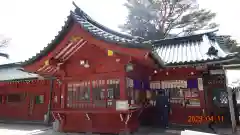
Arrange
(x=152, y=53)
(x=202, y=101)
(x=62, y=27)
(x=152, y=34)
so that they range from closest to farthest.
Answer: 1. (x=152, y=53)
2. (x=62, y=27)
3. (x=202, y=101)
4. (x=152, y=34)

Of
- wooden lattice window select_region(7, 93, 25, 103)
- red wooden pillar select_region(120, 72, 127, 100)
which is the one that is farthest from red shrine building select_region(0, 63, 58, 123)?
red wooden pillar select_region(120, 72, 127, 100)

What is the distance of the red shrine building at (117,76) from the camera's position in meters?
8.53

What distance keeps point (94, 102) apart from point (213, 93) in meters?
6.44

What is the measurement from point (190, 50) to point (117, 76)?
5374mm

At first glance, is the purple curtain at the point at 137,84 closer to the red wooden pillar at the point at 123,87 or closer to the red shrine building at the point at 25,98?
the red wooden pillar at the point at 123,87

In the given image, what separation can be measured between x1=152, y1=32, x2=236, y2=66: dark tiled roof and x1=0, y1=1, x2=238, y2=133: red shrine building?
5 centimetres

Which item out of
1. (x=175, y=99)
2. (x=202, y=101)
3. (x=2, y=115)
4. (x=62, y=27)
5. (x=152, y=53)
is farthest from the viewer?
(x=2, y=115)

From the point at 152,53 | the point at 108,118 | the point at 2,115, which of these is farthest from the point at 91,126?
the point at 2,115

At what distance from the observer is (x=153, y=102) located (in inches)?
435

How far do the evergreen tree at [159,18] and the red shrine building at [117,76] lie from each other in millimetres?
14508

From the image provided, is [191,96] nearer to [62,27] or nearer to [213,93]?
[213,93]
